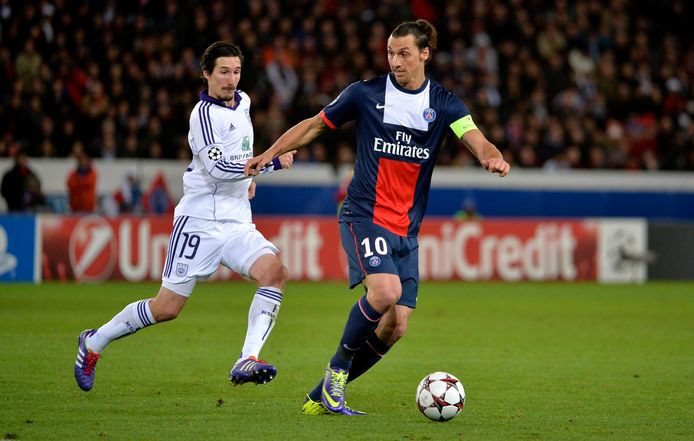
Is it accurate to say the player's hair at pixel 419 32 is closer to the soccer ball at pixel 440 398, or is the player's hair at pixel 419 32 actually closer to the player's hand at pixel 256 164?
the player's hand at pixel 256 164

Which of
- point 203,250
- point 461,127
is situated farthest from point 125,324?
point 461,127

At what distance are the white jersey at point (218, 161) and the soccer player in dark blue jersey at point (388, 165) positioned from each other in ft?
1.63

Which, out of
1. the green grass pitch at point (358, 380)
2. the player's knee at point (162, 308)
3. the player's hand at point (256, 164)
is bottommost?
the green grass pitch at point (358, 380)

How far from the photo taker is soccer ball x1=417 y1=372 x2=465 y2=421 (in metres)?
6.82

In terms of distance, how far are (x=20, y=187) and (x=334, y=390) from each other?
13.1m

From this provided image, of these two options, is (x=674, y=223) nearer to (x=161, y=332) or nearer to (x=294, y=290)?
(x=294, y=290)

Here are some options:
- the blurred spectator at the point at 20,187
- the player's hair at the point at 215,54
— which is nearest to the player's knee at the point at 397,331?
the player's hair at the point at 215,54

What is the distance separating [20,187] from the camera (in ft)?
61.7

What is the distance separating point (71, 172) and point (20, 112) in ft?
4.63

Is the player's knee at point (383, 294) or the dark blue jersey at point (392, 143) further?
the dark blue jersey at point (392, 143)

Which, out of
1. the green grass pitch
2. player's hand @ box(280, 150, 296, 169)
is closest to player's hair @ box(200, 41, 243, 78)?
player's hand @ box(280, 150, 296, 169)

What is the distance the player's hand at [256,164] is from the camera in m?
6.96

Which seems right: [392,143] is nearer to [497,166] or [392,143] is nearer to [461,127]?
[461,127]

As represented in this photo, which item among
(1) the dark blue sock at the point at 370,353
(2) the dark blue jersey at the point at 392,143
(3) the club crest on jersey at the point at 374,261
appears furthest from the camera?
(1) the dark blue sock at the point at 370,353
